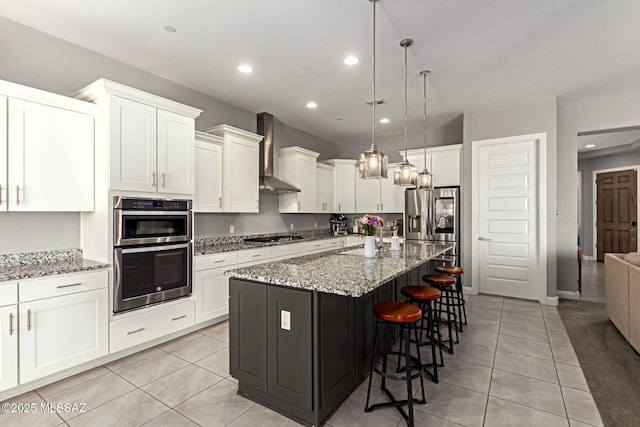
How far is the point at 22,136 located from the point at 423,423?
3629mm

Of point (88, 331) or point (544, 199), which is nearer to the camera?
point (88, 331)

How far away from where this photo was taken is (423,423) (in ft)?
6.68

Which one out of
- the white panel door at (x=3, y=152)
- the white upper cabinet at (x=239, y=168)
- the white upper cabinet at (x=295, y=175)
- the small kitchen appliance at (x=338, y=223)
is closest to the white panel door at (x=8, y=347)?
the white panel door at (x=3, y=152)

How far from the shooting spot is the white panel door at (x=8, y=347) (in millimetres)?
2246

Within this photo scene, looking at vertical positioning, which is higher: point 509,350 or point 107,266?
point 107,266

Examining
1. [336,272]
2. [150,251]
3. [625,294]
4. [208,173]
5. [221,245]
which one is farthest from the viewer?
[221,245]

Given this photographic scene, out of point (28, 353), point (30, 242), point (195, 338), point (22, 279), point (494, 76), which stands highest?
point (494, 76)

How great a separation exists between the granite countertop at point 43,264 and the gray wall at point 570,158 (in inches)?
235

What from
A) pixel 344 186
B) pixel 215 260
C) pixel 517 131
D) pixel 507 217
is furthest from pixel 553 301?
pixel 215 260

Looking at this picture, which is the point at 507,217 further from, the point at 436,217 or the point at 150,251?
the point at 150,251

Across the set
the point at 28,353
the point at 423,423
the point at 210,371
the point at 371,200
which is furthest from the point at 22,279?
the point at 371,200

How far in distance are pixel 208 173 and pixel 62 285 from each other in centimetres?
194

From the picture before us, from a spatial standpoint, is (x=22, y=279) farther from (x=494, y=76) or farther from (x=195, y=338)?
(x=494, y=76)

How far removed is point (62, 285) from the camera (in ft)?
8.38
